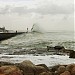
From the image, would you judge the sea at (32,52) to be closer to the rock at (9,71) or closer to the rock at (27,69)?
the rock at (27,69)

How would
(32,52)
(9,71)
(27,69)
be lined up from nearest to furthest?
1. (9,71)
2. (27,69)
3. (32,52)

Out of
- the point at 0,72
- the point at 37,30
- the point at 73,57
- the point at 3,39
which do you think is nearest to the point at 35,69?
the point at 0,72

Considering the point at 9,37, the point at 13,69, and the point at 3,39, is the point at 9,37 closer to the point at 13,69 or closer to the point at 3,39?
the point at 3,39

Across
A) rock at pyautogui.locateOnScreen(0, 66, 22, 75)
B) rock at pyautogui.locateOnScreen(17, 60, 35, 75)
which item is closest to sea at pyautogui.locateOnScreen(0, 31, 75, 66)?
rock at pyautogui.locateOnScreen(17, 60, 35, 75)

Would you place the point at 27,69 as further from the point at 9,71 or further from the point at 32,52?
the point at 32,52

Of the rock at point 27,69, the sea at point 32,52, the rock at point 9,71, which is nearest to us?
the rock at point 9,71

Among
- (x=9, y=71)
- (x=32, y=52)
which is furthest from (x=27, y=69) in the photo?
(x=32, y=52)

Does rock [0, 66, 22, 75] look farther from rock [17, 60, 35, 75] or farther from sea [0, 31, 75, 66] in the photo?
sea [0, 31, 75, 66]

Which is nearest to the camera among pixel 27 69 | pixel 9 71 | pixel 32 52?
pixel 9 71

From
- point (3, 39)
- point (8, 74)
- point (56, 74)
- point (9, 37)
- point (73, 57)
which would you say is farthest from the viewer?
point (9, 37)

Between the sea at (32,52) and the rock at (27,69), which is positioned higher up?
the rock at (27,69)

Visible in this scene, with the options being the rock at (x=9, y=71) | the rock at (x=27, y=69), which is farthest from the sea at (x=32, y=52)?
the rock at (x=9, y=71)

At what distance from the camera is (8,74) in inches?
378

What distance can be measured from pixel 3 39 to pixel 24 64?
49.7 meters
